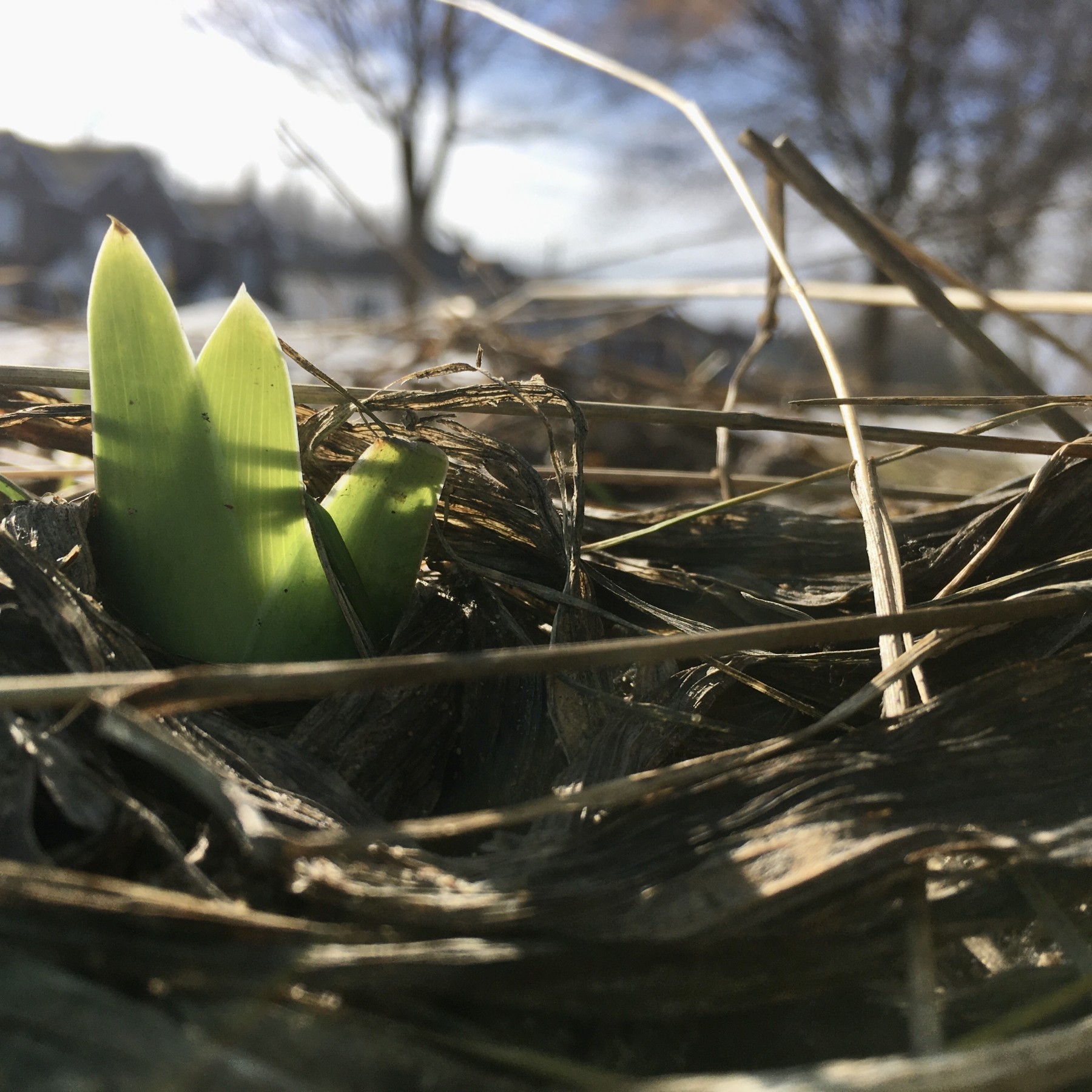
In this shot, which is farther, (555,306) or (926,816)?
(555,306)

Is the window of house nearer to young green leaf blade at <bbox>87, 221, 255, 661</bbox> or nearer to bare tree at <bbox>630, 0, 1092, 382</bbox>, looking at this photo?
bare tree at <bbox>630, 0, 1092, 382</bbox>

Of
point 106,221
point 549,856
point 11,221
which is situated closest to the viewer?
point 549,856

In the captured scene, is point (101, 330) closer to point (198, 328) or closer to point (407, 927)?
point (407, 927)

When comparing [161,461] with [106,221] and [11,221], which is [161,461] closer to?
[106,221]

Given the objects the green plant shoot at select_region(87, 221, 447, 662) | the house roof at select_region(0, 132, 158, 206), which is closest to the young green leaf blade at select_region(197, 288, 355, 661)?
the green plant shoot at select_region(87, 221, 447, 662)

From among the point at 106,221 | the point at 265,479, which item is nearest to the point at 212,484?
the point at 265,479

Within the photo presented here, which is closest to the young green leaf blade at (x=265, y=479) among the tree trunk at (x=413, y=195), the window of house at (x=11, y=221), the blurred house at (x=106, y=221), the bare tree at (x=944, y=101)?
the bare tree at (x=944, y=101)

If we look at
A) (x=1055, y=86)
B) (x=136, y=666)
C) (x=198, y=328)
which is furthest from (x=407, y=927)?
(x=1055, y=86)
